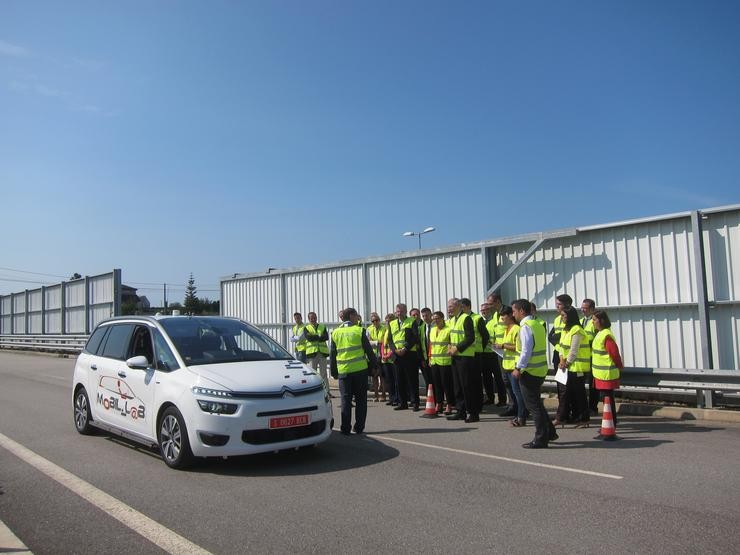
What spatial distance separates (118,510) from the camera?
18.0ft

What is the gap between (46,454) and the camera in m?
7.88

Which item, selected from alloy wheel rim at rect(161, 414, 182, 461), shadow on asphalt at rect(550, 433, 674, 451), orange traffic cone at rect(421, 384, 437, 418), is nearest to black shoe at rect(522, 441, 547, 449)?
shadow on asphalt at rect(550, 433, 674, 451)

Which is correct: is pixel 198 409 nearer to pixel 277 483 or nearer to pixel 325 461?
pixel 277 483

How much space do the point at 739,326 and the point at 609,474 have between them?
18.0 ft

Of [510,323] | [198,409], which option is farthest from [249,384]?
[510,323]

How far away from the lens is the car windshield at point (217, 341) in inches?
299

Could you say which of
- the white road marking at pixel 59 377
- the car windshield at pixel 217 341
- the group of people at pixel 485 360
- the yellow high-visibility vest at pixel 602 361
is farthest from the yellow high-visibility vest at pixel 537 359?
the white road marking at pixel 59 377

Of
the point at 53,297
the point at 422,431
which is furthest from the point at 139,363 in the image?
the point at 53,297

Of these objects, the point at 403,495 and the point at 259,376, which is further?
the point at 259,376

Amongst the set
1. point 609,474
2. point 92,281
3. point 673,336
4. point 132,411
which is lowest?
point 609,474

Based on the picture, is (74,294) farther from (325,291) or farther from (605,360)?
(605,360)

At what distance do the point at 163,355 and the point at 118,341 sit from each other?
62.2 inches

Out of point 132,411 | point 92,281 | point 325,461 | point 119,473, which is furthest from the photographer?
point 92,281

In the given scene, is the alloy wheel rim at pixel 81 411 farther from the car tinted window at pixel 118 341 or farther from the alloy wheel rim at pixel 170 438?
the alloy wheel rim at pixel 170 438
